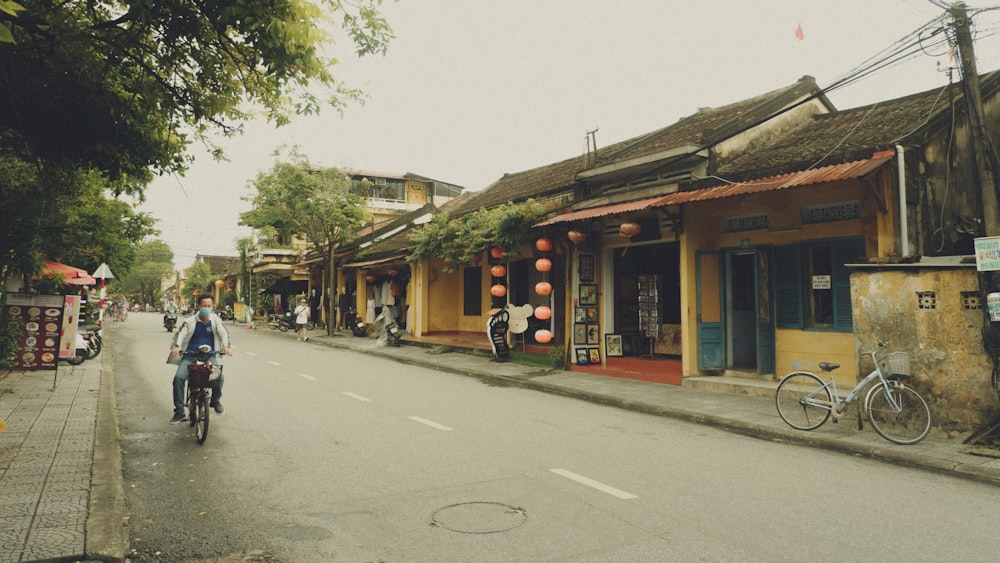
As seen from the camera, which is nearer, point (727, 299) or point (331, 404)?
point (331, 404)

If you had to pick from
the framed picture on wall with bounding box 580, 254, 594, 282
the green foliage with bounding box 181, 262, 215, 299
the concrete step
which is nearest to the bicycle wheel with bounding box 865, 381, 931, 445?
the concrete step

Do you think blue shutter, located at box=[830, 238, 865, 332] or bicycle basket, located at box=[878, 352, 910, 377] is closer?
bicycle basket, located at box=[878, 352, 910, 377]

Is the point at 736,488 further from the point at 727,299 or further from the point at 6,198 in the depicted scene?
the point at 6,198

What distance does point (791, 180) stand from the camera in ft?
31.2

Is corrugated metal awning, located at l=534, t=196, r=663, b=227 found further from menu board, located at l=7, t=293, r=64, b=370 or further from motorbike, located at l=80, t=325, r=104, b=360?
motorbike, located at l=80, t=325, r=104, b=360

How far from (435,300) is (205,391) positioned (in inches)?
616

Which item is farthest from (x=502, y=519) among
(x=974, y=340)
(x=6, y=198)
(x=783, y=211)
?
(x=6, y=198)

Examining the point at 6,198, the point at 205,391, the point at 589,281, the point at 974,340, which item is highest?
the point at 6,198

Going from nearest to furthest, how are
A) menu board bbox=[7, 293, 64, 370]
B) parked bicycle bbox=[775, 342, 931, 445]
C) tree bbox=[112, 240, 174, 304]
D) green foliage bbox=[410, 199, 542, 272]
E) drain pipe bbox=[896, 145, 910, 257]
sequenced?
parked bicycle bbox=[775, 342, 931, 445] → drain pipe bbox=[896, 145, 910, 257] → menu board bbox=[7, 293, 64, 370] → green foliage bbox=[410, 199, 542, 272] → tree bbox=[112, 240, 174, 304]

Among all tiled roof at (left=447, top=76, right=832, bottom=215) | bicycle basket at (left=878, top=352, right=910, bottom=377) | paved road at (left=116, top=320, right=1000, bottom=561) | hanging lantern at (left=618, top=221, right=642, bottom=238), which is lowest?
paved road at (left=116, top=320, right=1000, bottom=561)

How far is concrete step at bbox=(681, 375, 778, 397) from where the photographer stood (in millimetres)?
10945

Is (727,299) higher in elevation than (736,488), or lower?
higher

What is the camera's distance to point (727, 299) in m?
12.5

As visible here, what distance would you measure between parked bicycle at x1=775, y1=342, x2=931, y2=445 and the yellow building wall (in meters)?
2.64
